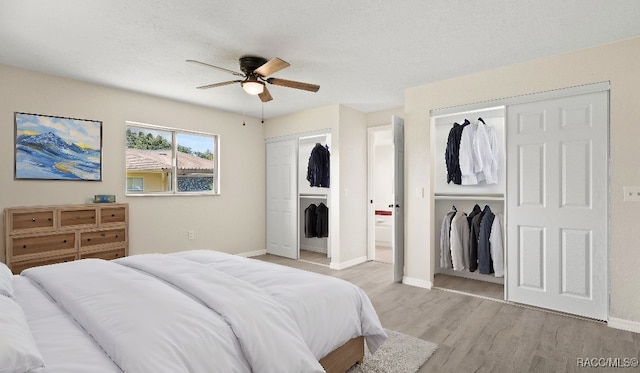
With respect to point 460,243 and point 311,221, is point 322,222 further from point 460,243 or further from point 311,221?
point 460,243

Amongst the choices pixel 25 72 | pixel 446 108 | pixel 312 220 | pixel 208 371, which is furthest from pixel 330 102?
pixel 208 371

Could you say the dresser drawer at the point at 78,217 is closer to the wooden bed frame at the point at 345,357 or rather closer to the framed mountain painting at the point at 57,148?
the framed mountain painting at the point at 57,148

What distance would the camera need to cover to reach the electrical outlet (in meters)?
2.56

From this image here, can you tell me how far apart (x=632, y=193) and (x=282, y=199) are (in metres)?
4.21

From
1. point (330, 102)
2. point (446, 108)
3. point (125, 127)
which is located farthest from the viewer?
point (330, 102)

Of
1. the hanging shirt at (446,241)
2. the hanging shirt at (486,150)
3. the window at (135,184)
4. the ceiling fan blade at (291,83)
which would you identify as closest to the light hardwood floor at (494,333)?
the hanging shirt at (446,241)

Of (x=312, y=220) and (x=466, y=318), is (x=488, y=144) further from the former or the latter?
(x=312, y=220)

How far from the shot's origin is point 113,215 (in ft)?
11.9

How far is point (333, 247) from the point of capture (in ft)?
15.3

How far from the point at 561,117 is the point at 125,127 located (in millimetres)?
4758

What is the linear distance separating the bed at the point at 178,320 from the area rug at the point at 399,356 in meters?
0.12

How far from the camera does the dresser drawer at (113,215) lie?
3559 mm

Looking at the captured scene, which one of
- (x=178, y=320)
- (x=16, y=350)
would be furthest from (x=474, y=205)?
(x=16, y=350)

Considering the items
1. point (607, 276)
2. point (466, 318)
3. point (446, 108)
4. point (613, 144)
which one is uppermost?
point (446, 108)
